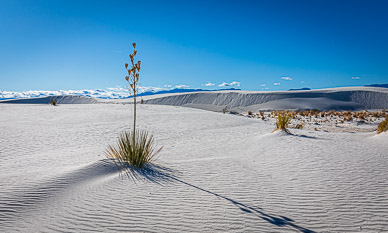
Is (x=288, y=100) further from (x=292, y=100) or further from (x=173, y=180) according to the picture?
(x=173, y=180)

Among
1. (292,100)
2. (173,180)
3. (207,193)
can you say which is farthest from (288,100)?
(207,193)

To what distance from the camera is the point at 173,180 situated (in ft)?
14.0

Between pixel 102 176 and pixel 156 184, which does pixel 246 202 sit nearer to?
pixel 156 184

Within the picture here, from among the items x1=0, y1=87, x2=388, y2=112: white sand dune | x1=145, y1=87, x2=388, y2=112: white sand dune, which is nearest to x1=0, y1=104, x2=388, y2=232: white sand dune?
x1=0, y1=87, x2=388, y2=112: white sand dune

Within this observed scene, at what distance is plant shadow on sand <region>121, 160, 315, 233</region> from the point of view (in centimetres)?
290

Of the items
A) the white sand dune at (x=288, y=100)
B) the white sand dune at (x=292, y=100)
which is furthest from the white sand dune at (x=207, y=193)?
the white sand dune at (x=292, y=100)

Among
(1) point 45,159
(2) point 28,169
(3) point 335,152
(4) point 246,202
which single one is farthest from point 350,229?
(1) point 45,159

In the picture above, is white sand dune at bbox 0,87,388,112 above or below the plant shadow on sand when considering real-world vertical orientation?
above

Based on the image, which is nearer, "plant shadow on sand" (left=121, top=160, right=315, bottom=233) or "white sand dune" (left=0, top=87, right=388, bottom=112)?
"plant shadow on sand" (left=121, top=160, right=315, bottom=233)

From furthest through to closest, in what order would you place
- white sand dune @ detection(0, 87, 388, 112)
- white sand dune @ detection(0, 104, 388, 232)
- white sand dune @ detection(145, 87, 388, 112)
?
white sand dune @ detection(145, 87, 388, 112) → white sand dune @ detection(0, 87, 388, 112) → white sand dune @ detection(0, 104, 388, 232)

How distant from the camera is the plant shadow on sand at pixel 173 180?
9.51 ft

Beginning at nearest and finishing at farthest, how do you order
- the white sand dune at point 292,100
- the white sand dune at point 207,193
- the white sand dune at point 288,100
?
the white sand dune at point 207,193, the white sand dune at point 288,100, the white sand dune at point 292,100

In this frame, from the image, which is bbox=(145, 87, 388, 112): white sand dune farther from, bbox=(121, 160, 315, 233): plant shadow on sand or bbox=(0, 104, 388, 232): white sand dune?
bbox=(121, 160, 315, 233): plant shadow on sand

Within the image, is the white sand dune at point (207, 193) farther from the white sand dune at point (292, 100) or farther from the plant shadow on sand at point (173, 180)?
the white sand dune at point (292, 100)
